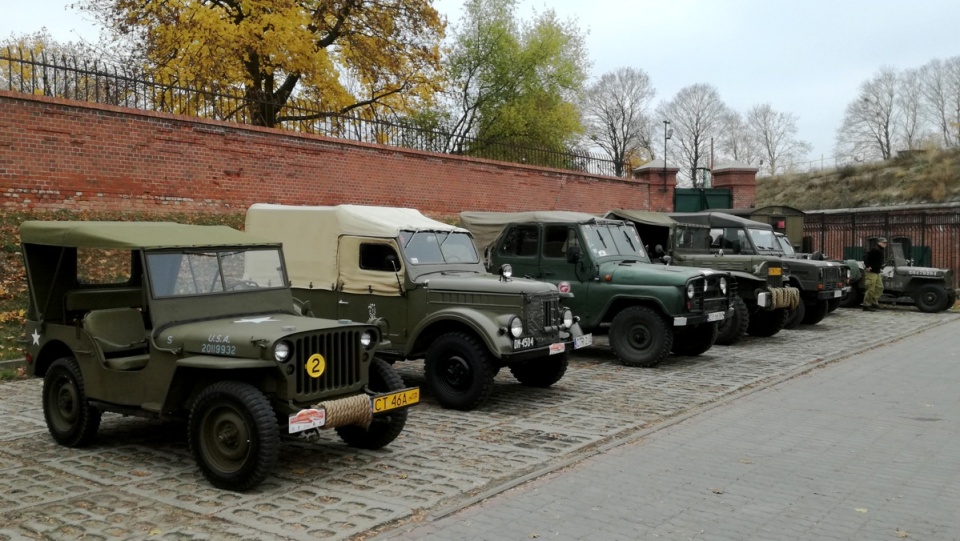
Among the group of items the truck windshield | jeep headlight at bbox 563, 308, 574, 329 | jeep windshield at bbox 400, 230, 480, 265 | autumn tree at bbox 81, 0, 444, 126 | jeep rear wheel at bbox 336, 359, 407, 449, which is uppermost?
autumn tree at bbox 81, 0, 444, 126

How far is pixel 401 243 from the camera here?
29.1ft

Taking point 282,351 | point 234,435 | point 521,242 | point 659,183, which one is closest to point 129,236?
point 282,351

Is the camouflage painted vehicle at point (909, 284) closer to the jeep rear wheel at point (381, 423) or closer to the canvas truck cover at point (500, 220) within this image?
the canvas truck cover at point (500, 220)

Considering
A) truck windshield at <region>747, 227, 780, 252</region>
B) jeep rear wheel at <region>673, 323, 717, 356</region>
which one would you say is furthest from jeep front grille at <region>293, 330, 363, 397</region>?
truck windshield at <region>747, 227, 780, 252</region>

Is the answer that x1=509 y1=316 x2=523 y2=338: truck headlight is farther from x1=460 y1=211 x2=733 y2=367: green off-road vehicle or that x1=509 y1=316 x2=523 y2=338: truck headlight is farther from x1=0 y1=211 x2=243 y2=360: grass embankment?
x1=0 y1=211 x2=243 y2=360: grass embankment

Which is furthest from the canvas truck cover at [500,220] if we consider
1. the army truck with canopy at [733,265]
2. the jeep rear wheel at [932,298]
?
the jeep rear wheel at [932,298]

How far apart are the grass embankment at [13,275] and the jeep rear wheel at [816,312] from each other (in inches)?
497

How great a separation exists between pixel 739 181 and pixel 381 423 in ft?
76.0

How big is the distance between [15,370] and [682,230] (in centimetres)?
1135

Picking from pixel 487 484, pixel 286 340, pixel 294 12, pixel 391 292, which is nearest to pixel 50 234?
pixel 286 340

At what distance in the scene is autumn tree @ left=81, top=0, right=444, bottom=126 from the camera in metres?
18.5

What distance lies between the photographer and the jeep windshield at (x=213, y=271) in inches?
245

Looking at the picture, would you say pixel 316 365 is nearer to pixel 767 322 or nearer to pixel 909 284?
pixel 767 322

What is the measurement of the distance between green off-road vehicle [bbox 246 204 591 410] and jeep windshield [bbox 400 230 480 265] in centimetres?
1
